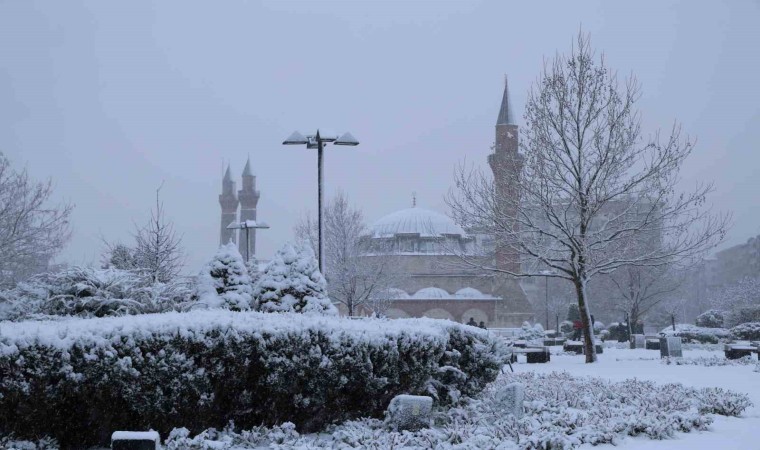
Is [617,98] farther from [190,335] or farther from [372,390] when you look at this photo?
[190,335]

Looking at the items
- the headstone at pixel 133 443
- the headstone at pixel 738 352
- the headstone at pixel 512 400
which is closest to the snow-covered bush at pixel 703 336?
the headstone at pixel 738 352

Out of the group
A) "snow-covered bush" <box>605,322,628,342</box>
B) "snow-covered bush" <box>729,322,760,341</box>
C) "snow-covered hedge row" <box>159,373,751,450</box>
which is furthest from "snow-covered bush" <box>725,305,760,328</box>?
"snow-covered hedge row" <box>159,373,751,450</box>

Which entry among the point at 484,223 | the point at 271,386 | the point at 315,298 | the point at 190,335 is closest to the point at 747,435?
the point at 271,386

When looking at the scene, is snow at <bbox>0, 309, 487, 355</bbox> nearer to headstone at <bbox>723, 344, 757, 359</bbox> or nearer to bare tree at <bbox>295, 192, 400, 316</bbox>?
headstone at <bbox>723, 344, 757, 359</bbox>

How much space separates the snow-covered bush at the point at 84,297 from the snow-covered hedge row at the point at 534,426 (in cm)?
690

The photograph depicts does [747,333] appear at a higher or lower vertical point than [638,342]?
higher

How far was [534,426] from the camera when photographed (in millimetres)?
7984

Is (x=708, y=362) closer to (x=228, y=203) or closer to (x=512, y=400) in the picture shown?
(x=512, y=400)

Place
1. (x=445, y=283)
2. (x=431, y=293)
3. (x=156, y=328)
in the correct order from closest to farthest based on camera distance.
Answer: (x=156, y=328), (x=431, y=293), (x=445, y=283)

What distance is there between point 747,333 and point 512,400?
28.0 m

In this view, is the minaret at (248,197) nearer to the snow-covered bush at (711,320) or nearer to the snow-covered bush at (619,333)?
the snow-covered bush at (619,333)

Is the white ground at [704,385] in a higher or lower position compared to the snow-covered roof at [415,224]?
lower

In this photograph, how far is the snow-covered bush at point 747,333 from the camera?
105 ft

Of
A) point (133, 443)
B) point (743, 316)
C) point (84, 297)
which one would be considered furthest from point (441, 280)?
point (133, 443)
